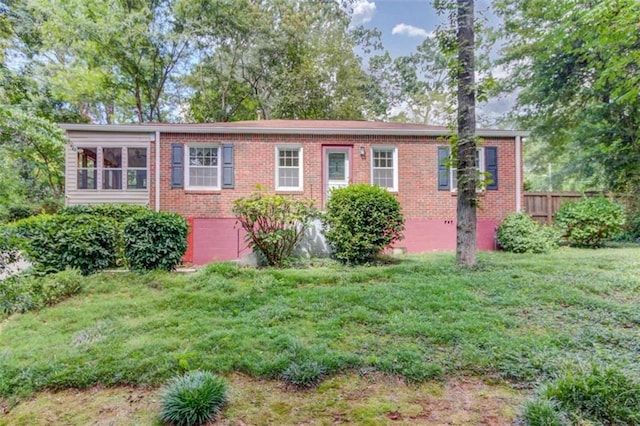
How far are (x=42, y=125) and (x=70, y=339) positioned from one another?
→ 2257 mm

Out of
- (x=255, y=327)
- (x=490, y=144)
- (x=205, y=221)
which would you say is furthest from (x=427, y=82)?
(x=255, y=327)

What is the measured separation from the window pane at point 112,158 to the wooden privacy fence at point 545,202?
42.2 ft

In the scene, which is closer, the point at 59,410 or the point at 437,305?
the point at 59,410

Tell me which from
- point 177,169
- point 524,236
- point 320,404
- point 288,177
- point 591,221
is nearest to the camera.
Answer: point 320,404

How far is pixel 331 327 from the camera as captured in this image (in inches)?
142

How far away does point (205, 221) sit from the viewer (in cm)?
934

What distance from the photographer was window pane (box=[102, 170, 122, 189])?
31.8 ft

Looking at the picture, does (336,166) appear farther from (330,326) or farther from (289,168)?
(330,326)

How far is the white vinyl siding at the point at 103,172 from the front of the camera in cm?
939

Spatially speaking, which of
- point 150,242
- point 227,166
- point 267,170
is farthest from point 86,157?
point 150,242

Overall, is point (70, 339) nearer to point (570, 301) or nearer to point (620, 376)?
point (620, 376)

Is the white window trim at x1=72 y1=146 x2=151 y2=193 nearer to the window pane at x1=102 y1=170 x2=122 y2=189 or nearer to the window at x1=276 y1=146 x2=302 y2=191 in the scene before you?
the window pane at x1=102 y1=170 x2=122 y2=189

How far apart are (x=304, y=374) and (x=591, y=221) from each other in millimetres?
9880

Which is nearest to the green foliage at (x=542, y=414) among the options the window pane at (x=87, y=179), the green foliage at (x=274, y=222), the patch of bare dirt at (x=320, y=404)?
the patch of bare dirt at (x=320, y=404)
